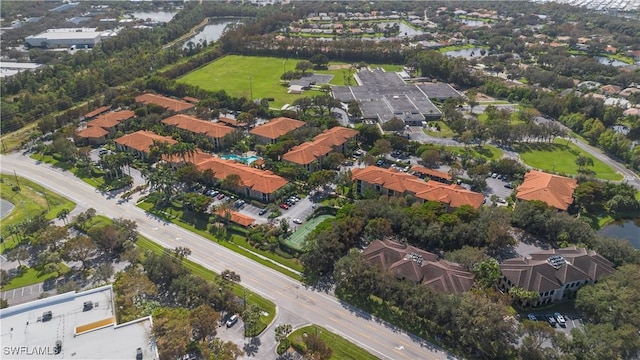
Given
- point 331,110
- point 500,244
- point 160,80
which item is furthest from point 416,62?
point 500,244

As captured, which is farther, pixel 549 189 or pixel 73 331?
pixel 549 189

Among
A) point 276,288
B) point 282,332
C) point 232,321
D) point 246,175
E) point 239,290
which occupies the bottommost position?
point 276,288

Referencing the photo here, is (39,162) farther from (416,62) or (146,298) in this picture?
(416,62)

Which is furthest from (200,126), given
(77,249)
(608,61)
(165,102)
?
(608,61)

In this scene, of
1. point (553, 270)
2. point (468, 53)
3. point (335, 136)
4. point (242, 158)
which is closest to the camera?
point (553, 270)

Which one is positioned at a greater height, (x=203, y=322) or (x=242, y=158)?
(x=203, y=322)

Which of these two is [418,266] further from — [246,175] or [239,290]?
[246,175]

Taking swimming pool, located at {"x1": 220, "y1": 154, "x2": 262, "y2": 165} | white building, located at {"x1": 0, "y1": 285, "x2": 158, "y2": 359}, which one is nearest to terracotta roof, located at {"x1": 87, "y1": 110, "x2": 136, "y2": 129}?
swimming pool, located at {"x1": 220, "y1": 154, "x2": 262, "y2": 165}
